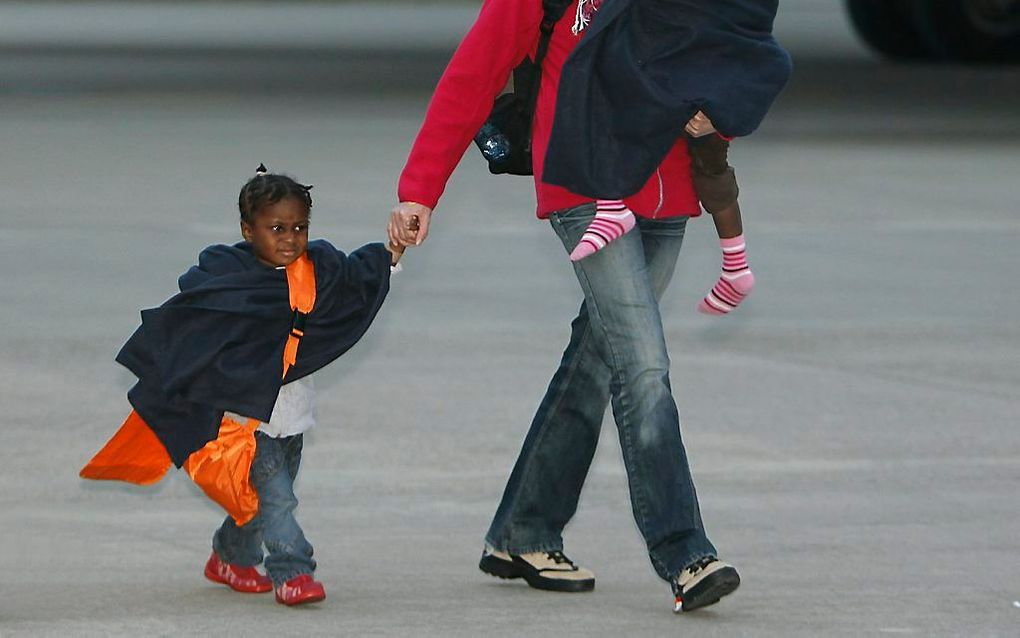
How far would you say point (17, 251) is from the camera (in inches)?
468

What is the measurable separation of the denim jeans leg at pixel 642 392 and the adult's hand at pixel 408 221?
36 centimetres

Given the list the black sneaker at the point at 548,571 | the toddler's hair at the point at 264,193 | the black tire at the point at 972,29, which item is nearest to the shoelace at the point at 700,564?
the black sneaker at the point at 548,571

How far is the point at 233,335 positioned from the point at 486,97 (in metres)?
0.81

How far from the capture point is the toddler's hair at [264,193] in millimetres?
5172

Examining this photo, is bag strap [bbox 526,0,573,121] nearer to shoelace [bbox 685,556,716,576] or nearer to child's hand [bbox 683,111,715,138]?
child's hand [bbox 683,111,715,138]

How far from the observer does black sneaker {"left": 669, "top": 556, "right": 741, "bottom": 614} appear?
5219 millimetres

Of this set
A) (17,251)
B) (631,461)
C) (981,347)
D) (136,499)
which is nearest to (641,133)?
(631,461)

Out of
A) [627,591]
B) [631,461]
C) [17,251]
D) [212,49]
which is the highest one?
[212,49]

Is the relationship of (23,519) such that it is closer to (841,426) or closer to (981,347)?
(841,426)

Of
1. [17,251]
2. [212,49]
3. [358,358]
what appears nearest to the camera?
[358,358]

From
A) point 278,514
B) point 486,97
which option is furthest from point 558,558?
point 486,97

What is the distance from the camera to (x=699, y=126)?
521 cm

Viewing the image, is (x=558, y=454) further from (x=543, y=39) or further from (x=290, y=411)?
(x=543, y=39)

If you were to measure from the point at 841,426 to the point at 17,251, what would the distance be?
216 inches
